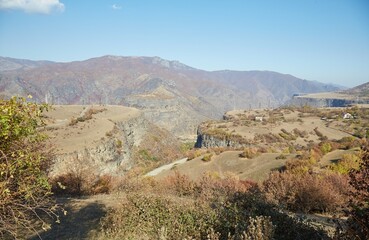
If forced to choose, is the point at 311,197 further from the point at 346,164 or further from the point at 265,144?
the point at 265,144

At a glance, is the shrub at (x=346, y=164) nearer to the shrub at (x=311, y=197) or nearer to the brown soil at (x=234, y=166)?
the brown soil at (x=234, y=166)

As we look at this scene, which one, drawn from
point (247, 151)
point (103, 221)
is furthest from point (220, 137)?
point (103, 221)

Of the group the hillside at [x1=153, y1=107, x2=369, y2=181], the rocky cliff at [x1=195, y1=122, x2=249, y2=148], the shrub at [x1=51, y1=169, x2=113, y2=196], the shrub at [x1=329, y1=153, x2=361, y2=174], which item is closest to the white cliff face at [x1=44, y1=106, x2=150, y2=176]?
the hillside at [x1=153, y1=107, x2=369, y2=181]

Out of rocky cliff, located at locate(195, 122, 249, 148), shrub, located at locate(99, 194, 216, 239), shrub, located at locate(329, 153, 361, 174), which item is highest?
shrub, located at locate(99, 194, 216, 239)

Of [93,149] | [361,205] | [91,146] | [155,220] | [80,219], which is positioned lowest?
[93,149]

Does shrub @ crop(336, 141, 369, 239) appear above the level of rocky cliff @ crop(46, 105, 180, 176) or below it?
above

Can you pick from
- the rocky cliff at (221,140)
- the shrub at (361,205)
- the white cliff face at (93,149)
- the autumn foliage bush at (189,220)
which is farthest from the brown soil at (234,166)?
the shrub at (361,205)

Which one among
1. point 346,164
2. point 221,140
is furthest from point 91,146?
point 221,140

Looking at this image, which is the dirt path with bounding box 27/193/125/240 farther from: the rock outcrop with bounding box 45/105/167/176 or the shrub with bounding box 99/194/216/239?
the rock outcrop with bounding box 45/105/167/176

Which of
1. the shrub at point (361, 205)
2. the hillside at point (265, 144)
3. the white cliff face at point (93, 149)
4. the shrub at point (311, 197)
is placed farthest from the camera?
the hillside at point (265, 144)

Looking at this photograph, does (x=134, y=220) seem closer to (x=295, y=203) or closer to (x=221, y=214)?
(x=221, y=214)

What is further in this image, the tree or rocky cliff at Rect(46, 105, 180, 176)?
rocky cliff at Rect(46, 105, 180, 176)

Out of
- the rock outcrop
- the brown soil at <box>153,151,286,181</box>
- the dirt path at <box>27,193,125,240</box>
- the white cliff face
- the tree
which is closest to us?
the tree

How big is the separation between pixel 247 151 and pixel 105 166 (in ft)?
53.3
